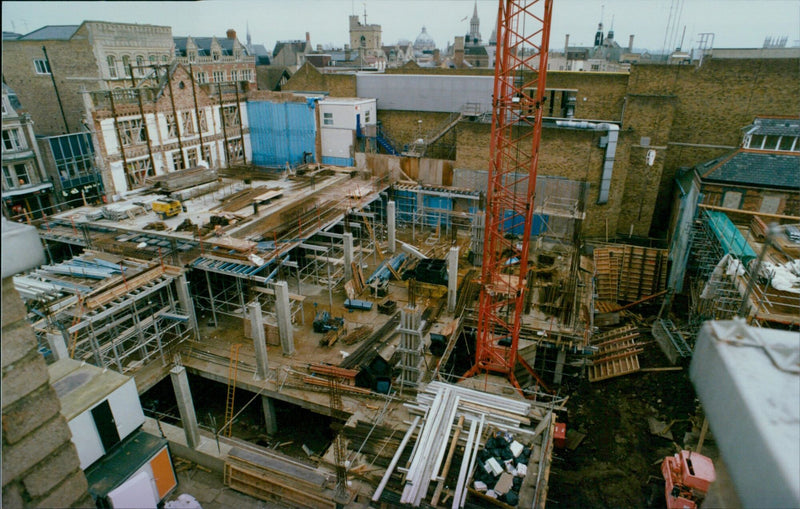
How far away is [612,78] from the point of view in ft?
89.9

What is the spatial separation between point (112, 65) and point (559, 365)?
34.1 metres

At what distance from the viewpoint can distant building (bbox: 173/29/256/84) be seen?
4422 centimetres

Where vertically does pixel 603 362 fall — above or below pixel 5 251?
below

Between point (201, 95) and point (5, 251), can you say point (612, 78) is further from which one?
point (5, 251)

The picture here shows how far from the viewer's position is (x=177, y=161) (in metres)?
28.7

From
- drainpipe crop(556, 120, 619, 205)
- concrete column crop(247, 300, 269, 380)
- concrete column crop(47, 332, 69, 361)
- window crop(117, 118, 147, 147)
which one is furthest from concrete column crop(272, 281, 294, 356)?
drainpipe crop(556, 120, 619, 205)

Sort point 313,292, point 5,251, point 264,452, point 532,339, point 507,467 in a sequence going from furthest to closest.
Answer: point 313,292 < point 532,339 < point 264,452 < point 507,467 < point 5,251

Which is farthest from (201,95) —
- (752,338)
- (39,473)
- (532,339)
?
(752,338)

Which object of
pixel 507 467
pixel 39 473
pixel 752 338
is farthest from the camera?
pixel 507 467

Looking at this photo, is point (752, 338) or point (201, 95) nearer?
point (752, 338)

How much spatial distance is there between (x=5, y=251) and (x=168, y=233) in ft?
59.2

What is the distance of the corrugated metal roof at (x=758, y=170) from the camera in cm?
1953

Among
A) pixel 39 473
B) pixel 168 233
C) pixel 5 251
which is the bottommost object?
pixel 168 233

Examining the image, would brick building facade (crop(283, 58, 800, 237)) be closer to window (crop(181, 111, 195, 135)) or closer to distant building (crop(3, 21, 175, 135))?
window (crop(181, 111, 195, 135))
